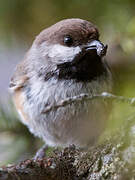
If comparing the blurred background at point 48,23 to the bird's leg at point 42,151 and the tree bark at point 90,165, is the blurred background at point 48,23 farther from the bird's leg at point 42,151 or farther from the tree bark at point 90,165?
the tree bark at point 90,165

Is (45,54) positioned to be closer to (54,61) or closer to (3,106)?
(54,61)

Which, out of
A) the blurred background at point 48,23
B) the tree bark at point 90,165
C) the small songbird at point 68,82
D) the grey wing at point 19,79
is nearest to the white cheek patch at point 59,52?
the small songbird at point 68,82

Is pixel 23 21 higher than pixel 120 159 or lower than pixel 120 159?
higher

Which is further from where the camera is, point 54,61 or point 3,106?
point 3,106

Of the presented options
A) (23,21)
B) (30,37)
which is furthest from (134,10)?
(30,37)

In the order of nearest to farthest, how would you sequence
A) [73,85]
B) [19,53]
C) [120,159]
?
[120,159] < [73,85] < [19,53]

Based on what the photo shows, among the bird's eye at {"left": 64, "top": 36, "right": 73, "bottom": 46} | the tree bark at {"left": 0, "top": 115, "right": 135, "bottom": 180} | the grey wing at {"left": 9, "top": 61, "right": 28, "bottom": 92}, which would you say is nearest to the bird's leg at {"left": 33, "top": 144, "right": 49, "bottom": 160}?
the grey wing at {"left": 9, "top": 61, "right": 28, "bottom": 92}
